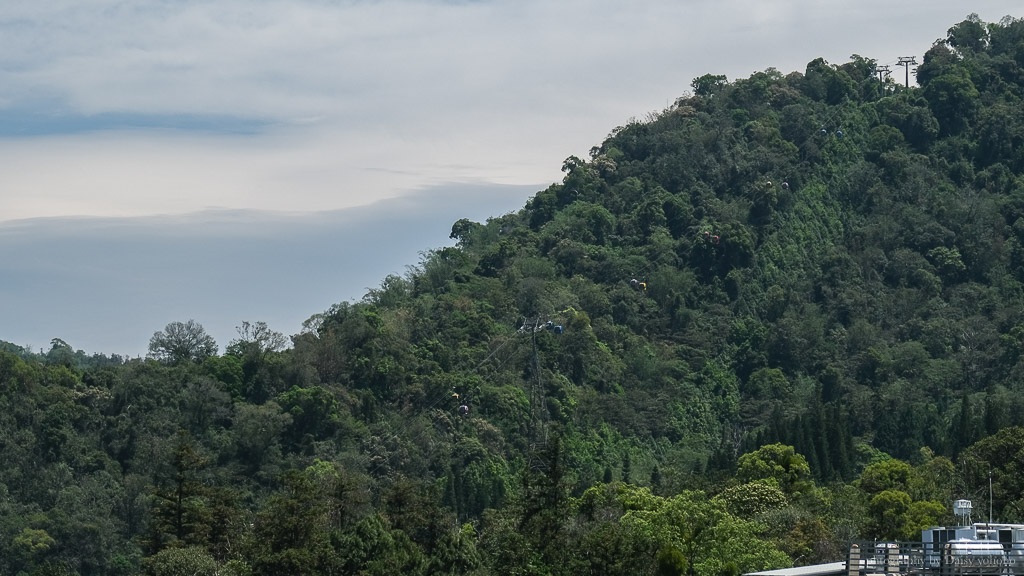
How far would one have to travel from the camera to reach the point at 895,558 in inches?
1727

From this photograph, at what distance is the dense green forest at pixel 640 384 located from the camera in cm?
7775

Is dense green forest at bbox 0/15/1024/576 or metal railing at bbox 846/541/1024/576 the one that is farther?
dense green forest at bbox 0/15/1024/576

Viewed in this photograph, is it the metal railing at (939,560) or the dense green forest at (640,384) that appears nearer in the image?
the metal railing at (939,560)

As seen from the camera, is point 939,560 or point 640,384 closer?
point 939,560

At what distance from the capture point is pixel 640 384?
433ft

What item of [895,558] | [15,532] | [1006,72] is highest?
[1006,72]

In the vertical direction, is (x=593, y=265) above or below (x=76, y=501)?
above

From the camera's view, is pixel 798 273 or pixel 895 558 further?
pixel 798 273

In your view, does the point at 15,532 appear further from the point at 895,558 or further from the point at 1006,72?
the point at 1006,72

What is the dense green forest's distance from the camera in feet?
255

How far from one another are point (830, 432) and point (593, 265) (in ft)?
148

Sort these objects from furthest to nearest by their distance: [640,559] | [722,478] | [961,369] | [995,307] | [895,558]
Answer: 1. [995,307]
2. [961,369]
3. [722,478]
4. [640,559]
5. [895,558]

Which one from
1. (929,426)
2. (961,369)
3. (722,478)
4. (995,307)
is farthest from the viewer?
(995,307)

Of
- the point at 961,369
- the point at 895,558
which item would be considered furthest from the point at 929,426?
the point at 895,558
